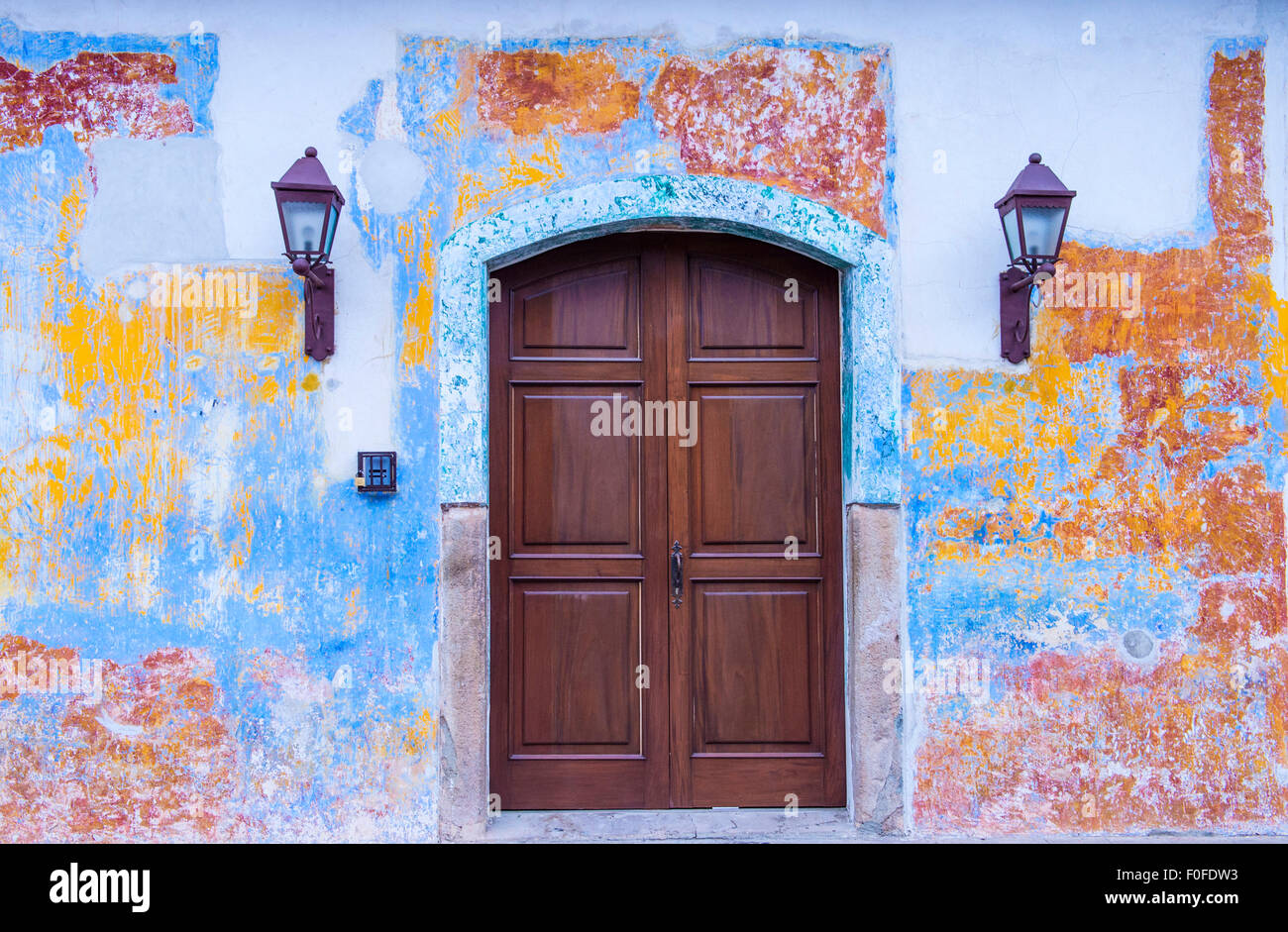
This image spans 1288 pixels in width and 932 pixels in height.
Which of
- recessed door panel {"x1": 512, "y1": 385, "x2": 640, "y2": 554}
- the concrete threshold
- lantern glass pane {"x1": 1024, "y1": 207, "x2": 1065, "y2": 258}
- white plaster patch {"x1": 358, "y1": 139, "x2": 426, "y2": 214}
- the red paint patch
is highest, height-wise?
the red paint patch

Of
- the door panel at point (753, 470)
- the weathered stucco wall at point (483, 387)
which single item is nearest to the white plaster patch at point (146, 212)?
the weathered stucco wall at point (483, 387)

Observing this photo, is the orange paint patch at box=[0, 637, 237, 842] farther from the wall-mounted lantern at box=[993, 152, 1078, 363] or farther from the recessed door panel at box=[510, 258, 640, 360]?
the wall-mounted lantern at box=[993, 152, 1078, 363]

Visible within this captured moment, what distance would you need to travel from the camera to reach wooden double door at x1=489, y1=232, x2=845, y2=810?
3.84 metres

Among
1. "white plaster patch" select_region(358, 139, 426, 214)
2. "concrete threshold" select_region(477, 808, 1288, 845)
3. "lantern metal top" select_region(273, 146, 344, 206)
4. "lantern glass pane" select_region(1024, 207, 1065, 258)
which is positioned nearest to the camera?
"lantern metal top" select_region(273, 146, 344, 206)

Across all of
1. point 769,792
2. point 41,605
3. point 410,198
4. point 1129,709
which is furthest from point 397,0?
point 1129,709

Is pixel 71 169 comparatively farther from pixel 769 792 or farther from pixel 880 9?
pixel 769 792

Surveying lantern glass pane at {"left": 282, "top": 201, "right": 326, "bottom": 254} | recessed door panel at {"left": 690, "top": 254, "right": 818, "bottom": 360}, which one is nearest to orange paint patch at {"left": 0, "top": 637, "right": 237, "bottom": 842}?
lantern glass pane at {"left": 282, "top": 201, "right": 326, "bottom": 254}

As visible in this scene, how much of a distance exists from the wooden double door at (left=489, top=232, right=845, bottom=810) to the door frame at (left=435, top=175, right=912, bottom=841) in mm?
155

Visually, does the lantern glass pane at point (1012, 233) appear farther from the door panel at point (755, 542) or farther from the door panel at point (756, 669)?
the door panel at point (756, 669)

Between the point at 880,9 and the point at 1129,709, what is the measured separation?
295 centimetres

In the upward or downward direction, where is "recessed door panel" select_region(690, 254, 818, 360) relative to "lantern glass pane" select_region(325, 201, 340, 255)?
downward

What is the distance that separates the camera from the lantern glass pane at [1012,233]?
3.54 meters

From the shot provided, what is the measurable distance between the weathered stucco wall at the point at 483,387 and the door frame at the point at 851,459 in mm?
44

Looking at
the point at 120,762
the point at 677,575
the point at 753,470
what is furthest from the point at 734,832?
the point at 120,762
